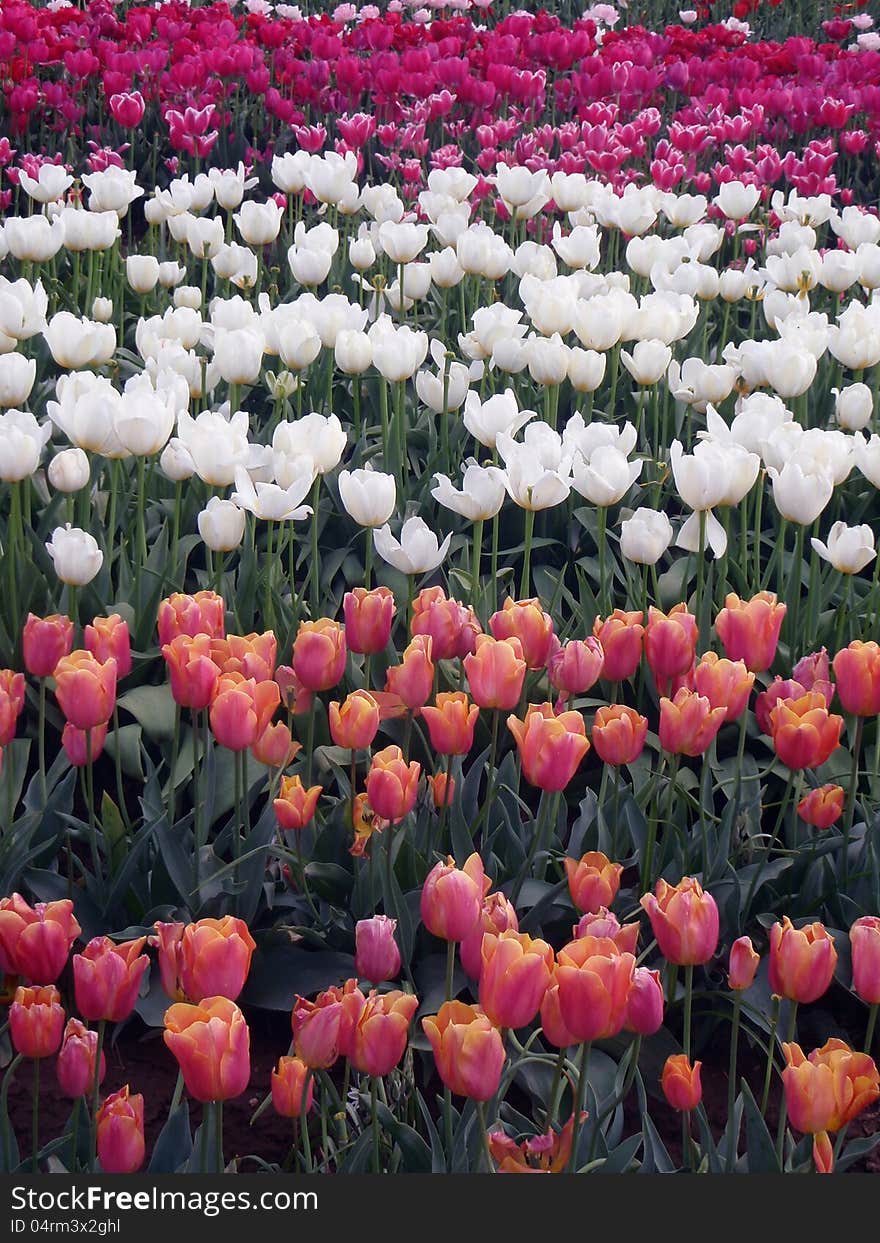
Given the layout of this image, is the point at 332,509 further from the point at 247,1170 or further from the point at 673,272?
the point at 247,1170

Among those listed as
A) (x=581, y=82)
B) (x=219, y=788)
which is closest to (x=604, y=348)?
(x=219, y=788)

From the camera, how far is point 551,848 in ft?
7.73

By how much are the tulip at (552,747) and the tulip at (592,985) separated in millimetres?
427

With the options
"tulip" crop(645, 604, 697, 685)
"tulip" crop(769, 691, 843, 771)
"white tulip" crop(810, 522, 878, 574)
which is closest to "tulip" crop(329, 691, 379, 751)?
"tulip" crop(645, 604, 697, 685)

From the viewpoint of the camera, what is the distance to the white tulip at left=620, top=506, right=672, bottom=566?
242 centimetres

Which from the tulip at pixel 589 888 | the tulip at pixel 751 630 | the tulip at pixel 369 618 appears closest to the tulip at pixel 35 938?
the tulip at pixel 589 888

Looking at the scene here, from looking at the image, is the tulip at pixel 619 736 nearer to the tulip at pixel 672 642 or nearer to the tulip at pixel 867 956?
the tulip at pixel 672 642

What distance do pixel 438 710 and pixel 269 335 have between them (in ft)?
5.13

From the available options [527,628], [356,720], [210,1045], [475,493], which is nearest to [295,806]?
[356,720]

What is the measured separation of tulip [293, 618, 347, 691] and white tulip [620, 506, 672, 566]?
0.61 m

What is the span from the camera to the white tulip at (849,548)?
2.26 meters

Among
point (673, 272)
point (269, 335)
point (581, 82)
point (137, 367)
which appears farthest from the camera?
point (581, 82)

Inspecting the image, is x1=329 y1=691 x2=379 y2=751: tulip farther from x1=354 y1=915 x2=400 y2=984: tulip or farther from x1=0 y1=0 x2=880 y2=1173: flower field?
x1=354 y1=915 x2=400 y2=984: tulip

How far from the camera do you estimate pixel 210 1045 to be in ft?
4.34
